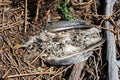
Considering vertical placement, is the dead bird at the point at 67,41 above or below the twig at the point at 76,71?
above

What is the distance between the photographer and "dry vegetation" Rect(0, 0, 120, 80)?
259 centimetres

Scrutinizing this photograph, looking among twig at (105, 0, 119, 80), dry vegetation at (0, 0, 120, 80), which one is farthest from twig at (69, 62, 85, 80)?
twig at (105, 0, 119, 80)

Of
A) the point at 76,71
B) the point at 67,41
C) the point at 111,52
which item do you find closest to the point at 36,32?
the point at 67,41

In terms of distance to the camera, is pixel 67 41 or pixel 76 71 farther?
pixel 67 41

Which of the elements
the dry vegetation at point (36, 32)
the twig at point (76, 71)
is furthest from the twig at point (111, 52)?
the twig at point (76, 71)

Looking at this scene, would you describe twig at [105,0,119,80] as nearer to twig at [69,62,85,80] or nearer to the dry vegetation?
the dry vegetation

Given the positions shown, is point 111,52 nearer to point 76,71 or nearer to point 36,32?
point 76,71

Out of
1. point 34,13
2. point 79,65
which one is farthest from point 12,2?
point 79,65

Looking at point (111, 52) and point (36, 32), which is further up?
point (36, 32)

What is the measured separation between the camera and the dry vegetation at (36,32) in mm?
2586

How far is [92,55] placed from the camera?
2.65 meters

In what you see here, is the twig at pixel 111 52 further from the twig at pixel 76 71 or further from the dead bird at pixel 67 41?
the twig at pixel 76 71

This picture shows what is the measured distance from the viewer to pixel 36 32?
107 inches

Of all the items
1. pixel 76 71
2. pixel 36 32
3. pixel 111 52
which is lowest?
pixel 76 71
